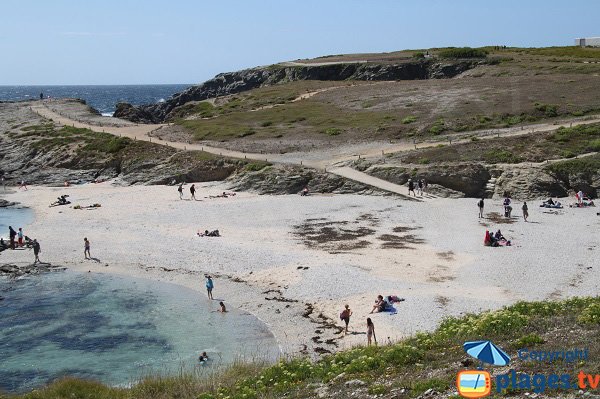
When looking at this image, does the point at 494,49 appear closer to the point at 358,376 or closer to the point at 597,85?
the point at 597,85

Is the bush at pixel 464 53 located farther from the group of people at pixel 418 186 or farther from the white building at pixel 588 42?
the group of people at pixel 418 186

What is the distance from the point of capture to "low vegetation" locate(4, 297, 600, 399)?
546 inches

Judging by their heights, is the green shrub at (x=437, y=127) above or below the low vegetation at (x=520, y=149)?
above

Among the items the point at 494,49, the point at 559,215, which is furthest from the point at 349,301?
the point at 494,49

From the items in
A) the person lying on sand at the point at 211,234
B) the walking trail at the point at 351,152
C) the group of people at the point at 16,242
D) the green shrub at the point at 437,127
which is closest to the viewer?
the group of people at the point at 16,242

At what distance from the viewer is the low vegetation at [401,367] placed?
1388cm

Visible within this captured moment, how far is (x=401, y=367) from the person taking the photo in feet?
50.3

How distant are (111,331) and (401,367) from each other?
1584 cm

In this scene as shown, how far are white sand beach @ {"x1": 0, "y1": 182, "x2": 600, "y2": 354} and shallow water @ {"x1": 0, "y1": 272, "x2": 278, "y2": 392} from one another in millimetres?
1592

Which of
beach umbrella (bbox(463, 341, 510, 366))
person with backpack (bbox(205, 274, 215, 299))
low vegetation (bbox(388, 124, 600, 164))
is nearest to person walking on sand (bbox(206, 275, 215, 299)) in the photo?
person with backpack (bbox(205, 274, 215, 299))

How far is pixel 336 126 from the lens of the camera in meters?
70.3

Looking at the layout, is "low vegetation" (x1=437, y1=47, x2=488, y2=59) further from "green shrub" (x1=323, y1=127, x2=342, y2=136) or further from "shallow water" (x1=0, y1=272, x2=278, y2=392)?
"shallow water" (x1=0, y1=272, x2=278, y2=392)

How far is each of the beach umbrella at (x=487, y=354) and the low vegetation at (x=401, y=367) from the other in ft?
2.85

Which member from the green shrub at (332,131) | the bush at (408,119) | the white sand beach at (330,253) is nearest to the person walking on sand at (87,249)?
the white sand beach at (330,253)
